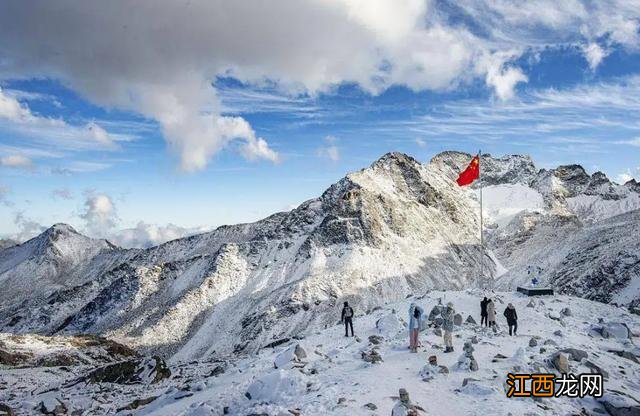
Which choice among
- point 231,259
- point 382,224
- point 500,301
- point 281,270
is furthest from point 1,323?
point 500,301

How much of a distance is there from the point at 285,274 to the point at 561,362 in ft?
427

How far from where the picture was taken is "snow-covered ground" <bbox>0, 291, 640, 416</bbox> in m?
17.5

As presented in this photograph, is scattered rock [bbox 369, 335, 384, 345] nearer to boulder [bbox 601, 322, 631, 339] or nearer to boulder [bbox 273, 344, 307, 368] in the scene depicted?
boulder [bbox 273, 344, 307, 368]

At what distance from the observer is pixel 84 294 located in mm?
176500

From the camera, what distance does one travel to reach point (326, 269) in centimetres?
14588

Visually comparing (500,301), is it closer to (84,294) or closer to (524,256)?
(524,256)

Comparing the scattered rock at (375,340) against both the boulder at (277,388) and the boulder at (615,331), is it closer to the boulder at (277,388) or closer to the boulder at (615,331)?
the boulder at (277,388)

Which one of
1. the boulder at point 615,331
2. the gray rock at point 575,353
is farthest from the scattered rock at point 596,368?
the boulder at point 615,331

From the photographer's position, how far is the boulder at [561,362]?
836 inches

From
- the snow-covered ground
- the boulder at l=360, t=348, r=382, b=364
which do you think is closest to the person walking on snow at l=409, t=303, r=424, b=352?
the snow-covered ground

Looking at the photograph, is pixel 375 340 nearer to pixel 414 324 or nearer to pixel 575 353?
pixel 414 324

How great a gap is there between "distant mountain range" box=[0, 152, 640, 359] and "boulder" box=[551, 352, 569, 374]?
272 ft

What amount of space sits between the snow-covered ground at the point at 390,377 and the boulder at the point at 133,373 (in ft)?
3.16

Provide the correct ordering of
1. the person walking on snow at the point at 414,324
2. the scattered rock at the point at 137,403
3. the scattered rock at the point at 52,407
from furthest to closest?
the scattered rock at the point at 52,407, the scattered rock at the point at 137,403, the person walking on snow at the point at 414,324
